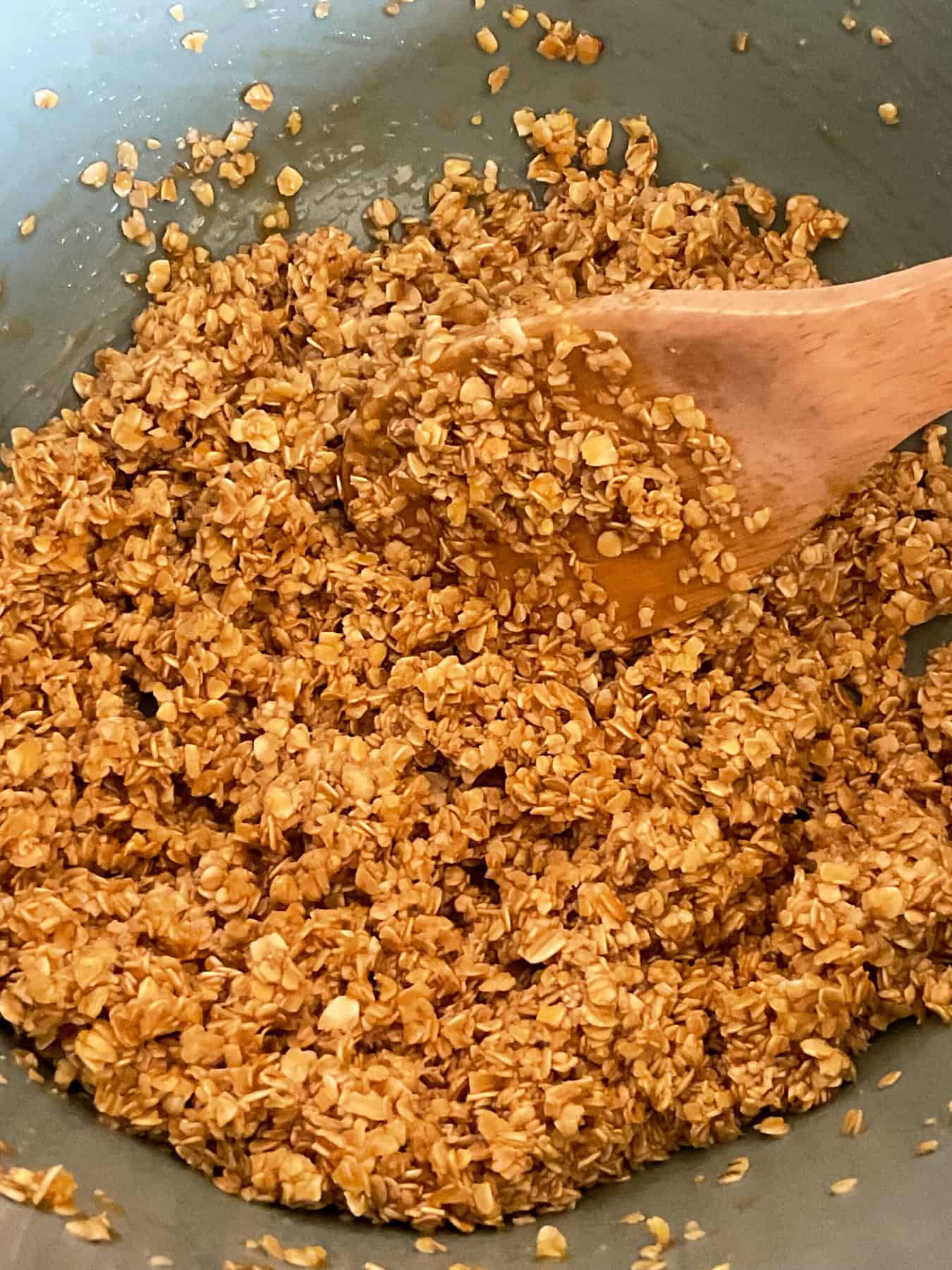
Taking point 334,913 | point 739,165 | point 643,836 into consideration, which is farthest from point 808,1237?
point 739,165

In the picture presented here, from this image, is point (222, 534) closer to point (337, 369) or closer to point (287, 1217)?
point (337, 369)

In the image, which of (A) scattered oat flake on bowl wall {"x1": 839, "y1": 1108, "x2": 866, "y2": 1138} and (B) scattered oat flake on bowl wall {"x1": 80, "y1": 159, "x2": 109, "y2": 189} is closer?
(A) scattered oat flake on bowl wall {"x1": 839, "y1": 1108, "x2": 866, "y2": 1138}

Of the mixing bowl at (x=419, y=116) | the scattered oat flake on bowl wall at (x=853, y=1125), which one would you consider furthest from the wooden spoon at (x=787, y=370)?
the scattered oat flake on bowl wall at (x=853, y=1125)

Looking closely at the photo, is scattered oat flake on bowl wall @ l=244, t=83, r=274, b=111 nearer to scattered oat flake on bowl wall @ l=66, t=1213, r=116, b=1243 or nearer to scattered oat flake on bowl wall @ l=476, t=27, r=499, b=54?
scattered oat flake on bowl wall @ l=476, t=27, r=499, b=54

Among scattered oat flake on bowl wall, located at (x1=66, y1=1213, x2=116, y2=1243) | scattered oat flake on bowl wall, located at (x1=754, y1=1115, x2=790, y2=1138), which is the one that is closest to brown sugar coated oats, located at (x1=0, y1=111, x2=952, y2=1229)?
scattered oat flake on bowl wall, located at (x1=754, y1=1115, x2=790, y2=1138)

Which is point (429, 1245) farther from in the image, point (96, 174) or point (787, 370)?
point (96, 174)

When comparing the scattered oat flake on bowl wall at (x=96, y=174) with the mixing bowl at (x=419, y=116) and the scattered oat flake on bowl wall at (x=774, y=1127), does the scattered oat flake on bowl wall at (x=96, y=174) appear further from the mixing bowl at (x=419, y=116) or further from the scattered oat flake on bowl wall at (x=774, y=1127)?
the scattered oat flake on bowl wall at (x=774, y=1127)
